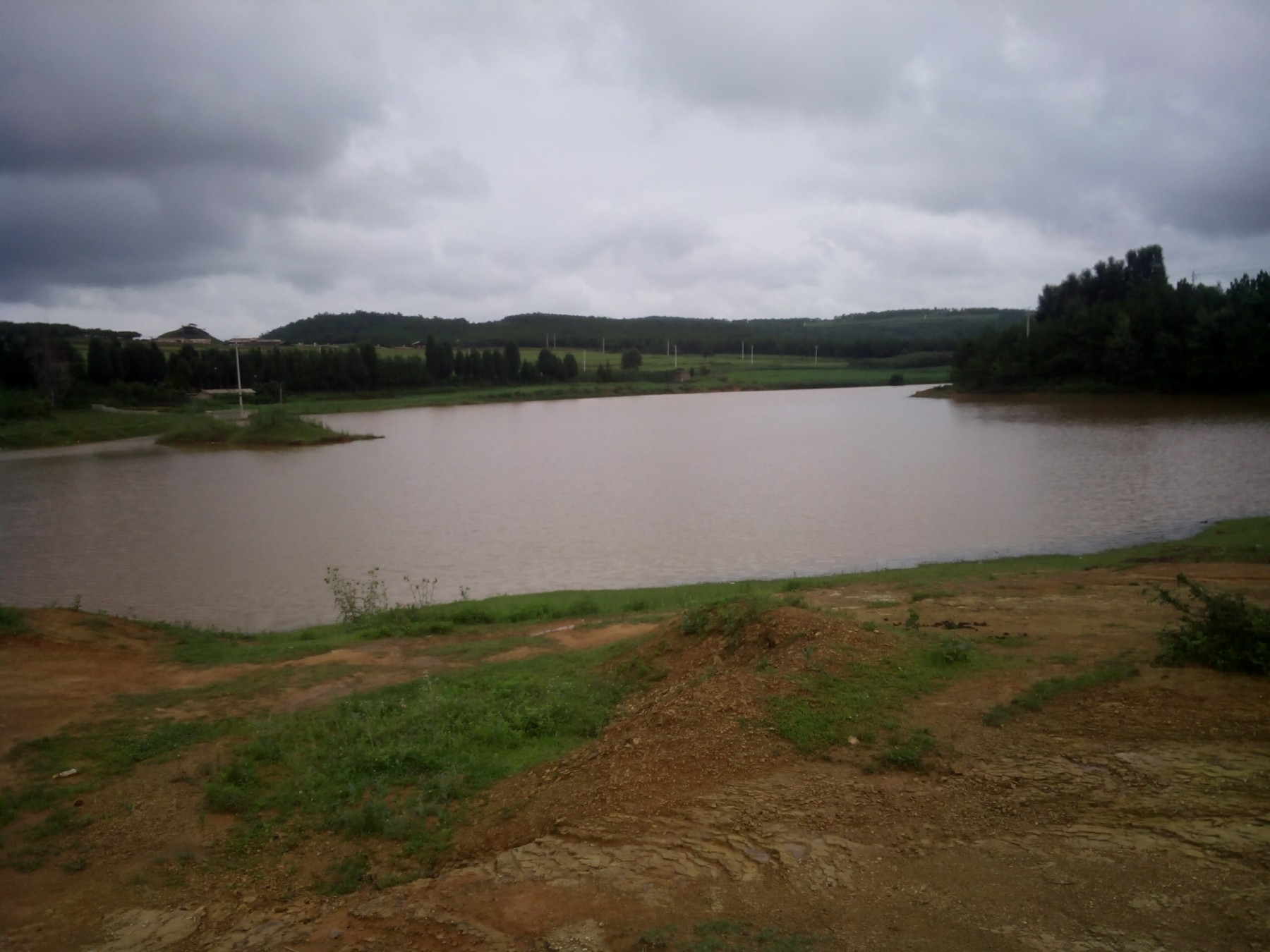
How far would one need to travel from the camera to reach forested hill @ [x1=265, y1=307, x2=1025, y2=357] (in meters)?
130

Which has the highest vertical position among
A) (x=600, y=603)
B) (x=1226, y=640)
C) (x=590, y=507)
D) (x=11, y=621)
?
(x=1226, y=640)

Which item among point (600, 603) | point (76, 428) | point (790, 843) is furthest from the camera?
point (76, 428)

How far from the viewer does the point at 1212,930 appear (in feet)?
11.9

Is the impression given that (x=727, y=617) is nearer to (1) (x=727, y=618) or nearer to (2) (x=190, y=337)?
(1) (x=727, y=618)

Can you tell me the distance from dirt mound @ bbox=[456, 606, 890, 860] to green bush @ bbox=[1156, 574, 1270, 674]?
2.16 m

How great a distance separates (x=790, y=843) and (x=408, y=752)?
10.3ft

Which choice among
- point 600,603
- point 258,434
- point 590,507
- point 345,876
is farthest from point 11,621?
point 258,434

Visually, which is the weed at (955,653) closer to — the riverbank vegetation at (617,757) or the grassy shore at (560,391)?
the riverbank vegetation at (617,757)

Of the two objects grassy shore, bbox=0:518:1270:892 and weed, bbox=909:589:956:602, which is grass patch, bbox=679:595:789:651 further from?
weed, bbox=909:589:956:602

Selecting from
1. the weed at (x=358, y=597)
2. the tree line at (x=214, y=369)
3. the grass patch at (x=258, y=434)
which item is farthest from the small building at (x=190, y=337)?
the weed at (x=358, y=597)

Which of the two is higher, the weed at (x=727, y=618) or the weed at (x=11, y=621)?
the weed at (x=727, y=618)

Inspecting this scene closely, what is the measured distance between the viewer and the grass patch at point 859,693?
225 inches

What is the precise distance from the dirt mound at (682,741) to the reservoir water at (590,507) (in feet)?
31.4

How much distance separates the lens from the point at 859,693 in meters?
6.22
